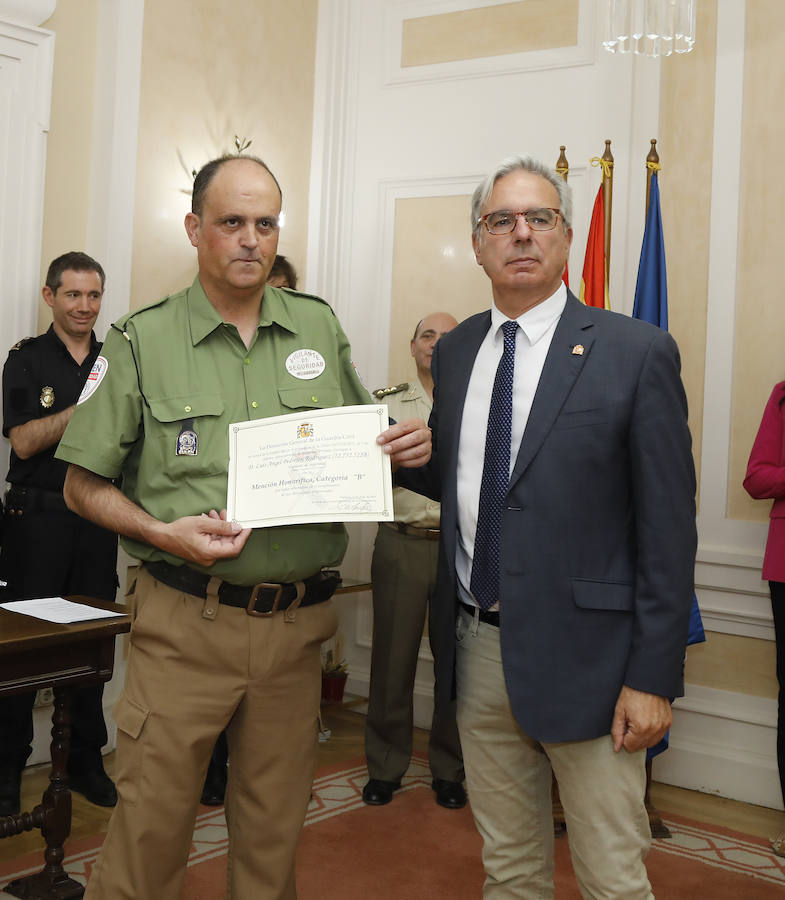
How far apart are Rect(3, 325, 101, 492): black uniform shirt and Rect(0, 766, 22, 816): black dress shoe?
95 centimetres

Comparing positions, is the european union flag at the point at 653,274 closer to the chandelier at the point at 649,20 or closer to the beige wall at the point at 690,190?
the beige wall at the point at 690,190

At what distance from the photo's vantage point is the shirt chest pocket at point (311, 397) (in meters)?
1.88

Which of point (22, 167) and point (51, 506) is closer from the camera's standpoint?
point (51, 506)

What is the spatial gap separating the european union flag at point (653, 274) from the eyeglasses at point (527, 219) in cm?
192

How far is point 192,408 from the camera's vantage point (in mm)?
1796

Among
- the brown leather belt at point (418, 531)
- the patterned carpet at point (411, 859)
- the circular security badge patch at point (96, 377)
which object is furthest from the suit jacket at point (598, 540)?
the brown leather belt at point (418, 531)

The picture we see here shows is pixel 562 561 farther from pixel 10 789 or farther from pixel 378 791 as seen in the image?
pixel 10 789

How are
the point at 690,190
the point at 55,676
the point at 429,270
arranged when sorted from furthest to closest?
the point at 429,270
the point at 690,190
the point at 55,676

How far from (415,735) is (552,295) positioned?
115 inches

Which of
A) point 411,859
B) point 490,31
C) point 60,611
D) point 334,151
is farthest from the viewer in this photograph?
point 334,151

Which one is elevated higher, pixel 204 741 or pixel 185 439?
pixel 185 439

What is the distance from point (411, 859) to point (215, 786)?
79cm

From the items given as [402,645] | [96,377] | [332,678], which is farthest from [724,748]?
[96,377]

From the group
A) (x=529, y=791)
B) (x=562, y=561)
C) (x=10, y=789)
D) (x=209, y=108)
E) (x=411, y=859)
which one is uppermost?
(x=209, y=108)
